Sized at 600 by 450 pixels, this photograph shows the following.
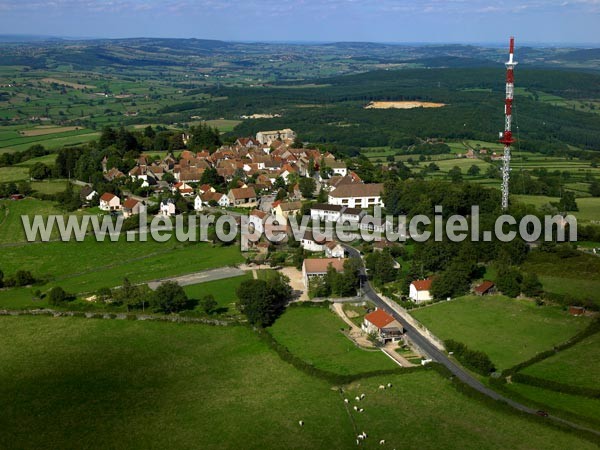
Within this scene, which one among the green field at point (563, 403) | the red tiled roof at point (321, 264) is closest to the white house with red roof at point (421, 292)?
the red tiled roof at point (321, 264)

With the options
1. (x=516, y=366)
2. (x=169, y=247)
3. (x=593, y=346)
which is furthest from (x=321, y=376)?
(x=169, y=247)

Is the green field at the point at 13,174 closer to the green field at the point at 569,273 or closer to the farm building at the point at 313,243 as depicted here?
the farm building at the point at 313,243

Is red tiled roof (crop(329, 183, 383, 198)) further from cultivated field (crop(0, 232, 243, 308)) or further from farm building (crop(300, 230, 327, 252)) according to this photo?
cultivated field (crop(0, 232, 243, 308))

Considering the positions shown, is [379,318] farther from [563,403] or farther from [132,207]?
[132,207]

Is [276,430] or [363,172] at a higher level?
[363,172]

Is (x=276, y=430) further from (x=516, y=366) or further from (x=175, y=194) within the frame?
(x=175, y=194)

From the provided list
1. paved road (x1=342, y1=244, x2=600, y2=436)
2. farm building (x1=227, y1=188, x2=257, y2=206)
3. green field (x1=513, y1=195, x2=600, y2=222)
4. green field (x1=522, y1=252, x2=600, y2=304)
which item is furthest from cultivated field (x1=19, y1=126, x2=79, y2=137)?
green field (x1=522, y1=252, x2=600, y2=304)

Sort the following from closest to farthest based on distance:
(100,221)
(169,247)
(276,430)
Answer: (276,430) < (169,247) < (100,221)
